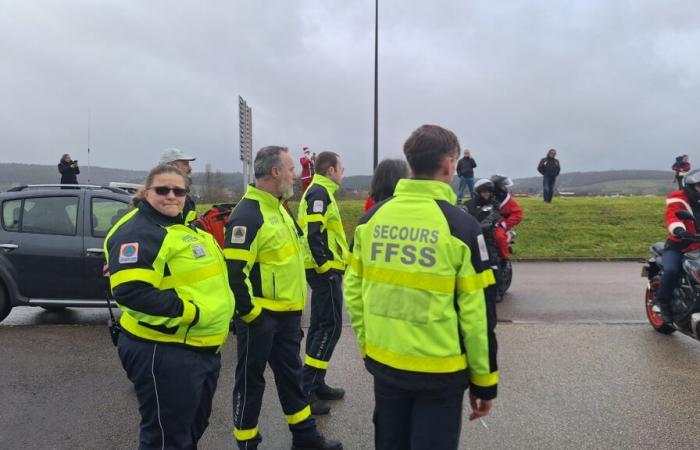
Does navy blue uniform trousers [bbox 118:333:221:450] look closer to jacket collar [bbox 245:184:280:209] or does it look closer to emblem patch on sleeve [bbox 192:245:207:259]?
emblem patch on sleeve [bbox 192:245:207:259]

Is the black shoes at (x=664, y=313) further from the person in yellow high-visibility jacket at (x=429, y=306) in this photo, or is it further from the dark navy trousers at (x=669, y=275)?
the person in yellow high-visibility jacket at (x=429, y=306)

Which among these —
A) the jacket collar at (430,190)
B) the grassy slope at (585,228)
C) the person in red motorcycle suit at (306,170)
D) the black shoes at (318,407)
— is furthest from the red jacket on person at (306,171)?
the grassy slope at (585,228)

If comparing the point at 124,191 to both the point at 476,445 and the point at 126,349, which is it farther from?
the point at 476,445

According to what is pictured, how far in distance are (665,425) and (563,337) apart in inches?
89.9

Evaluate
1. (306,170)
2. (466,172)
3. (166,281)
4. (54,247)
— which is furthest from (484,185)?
(466,172)

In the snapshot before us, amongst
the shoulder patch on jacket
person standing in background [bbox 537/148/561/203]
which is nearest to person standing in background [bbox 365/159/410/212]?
the shoulder patch on jacket

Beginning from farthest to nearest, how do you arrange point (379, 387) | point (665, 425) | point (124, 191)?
point (124, 191) < point (665, 425) < point (379, 387)

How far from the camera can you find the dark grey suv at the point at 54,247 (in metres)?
6.45

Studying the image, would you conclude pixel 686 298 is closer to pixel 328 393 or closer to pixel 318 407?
pixel 328 393

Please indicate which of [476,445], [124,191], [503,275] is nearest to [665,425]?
[476,445]

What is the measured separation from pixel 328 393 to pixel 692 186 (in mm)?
4394

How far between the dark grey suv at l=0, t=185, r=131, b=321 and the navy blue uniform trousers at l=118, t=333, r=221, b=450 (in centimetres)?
424

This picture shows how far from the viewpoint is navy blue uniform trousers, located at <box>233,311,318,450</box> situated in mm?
3334

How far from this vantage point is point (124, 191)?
7.11 metres
